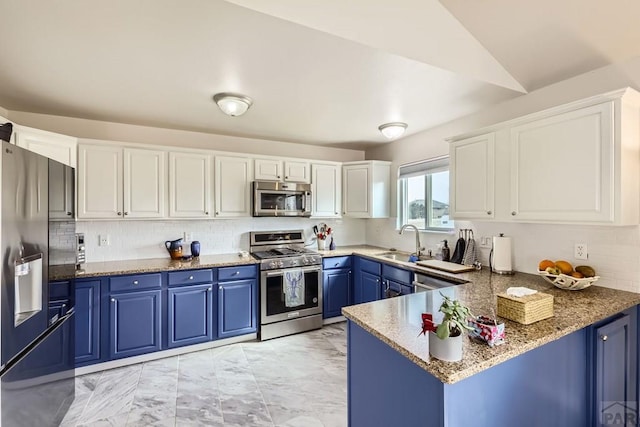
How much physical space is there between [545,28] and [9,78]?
12.0 feet

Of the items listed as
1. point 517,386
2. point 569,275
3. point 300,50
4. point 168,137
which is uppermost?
point 300,50

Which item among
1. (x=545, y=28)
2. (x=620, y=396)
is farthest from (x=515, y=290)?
(x=545, y=28)

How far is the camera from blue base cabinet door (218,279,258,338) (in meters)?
3.05

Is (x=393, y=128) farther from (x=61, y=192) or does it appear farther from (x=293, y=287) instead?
(x=61, y=192)

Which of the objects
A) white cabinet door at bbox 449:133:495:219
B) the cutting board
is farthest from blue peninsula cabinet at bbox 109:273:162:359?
white cabinet door at bbox 449:133:495:219

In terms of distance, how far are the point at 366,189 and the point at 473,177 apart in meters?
1.62

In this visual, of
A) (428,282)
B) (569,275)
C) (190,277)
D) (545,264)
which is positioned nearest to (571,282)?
(569,275)

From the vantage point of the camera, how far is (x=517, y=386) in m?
1.27

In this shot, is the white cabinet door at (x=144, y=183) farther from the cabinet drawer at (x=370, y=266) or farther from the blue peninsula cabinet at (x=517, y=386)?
the blue peninsula cabinet at (x=517, y=386)

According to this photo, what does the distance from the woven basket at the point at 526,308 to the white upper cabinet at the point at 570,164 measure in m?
0.77

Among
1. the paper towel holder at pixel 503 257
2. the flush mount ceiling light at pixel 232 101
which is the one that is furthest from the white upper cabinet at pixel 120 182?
the paper towel holder at pixel 503 257

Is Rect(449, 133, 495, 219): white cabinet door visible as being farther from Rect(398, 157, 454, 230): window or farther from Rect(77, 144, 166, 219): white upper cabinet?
Rect(77, 144, 166, 219): white upper cabinet

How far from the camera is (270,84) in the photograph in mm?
2254

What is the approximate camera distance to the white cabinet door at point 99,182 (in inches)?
109
